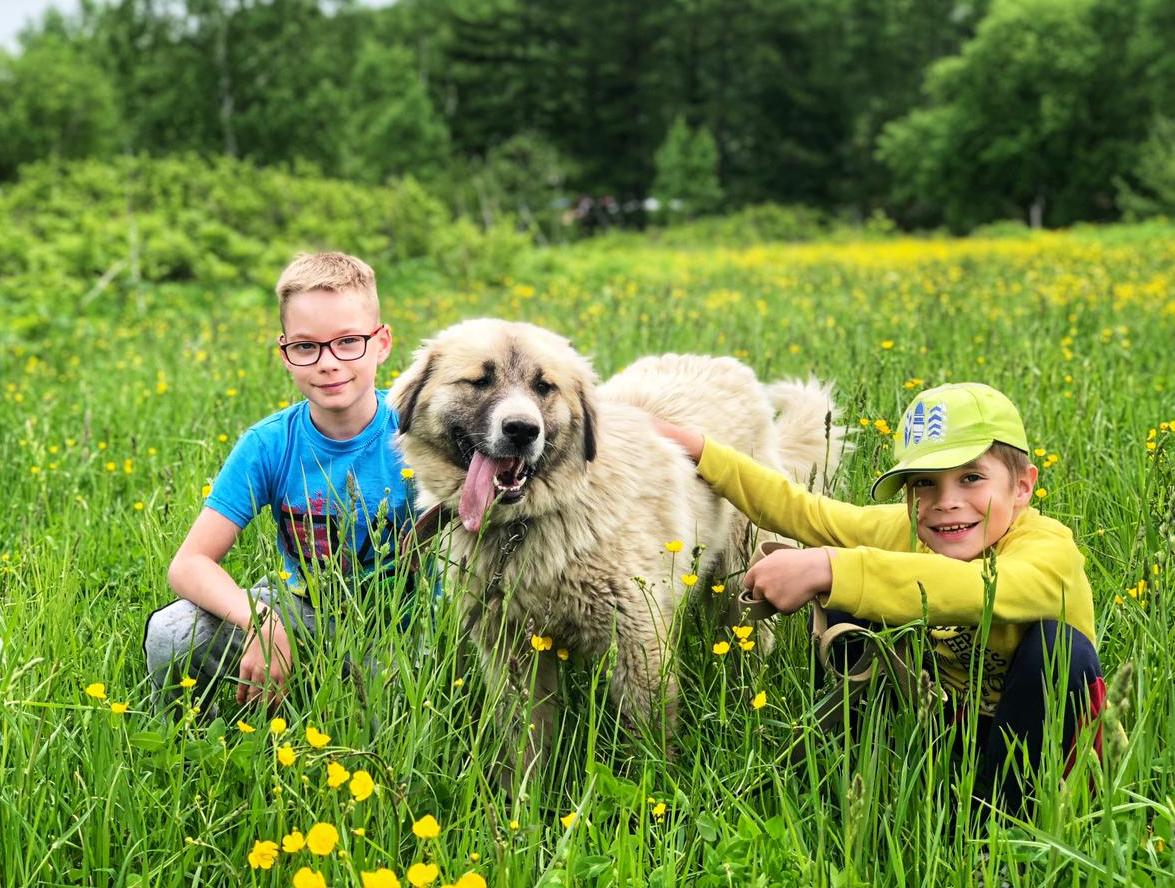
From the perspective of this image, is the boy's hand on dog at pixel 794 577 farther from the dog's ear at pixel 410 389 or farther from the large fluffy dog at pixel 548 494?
the dog's ear at pixel 410 389

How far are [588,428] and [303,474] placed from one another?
799 millimetres

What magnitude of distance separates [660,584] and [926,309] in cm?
441

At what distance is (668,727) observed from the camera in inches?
97.5

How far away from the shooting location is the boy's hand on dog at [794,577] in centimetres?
206

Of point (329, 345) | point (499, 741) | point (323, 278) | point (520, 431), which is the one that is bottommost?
point (499, 741)

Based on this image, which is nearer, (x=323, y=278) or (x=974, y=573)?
(x=974, y=573)

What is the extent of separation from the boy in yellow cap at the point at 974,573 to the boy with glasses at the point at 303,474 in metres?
1.17

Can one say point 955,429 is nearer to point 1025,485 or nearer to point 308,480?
point 1025,485

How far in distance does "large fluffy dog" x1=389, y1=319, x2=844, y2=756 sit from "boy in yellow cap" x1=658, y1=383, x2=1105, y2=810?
1.39 feet

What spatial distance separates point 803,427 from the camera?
12.3 feet

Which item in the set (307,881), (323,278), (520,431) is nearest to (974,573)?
(520,431)

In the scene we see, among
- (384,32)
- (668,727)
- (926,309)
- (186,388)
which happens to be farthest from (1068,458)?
(384,32)

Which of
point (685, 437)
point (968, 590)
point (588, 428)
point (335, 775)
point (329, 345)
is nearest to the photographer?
point (335, 775)

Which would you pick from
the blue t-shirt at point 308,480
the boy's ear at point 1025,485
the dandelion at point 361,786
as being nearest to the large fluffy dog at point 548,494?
the blue t-shirt at point 308,480
